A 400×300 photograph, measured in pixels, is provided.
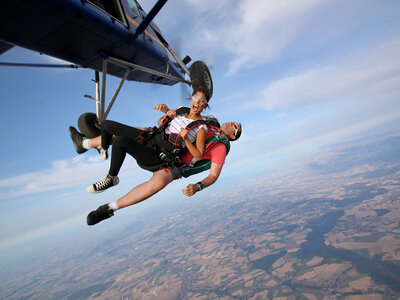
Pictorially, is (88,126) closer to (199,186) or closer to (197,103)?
(197,103)

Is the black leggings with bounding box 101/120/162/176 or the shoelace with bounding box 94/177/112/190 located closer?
the black leggings with bounding box 101/120/162/176

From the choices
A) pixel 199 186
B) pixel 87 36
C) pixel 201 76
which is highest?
pixel 87 36

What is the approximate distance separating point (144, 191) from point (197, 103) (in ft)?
4.51

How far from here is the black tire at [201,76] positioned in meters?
3.26

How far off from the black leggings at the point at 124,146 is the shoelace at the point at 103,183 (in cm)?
9

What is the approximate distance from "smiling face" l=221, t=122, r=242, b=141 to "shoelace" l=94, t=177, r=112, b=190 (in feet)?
5.94

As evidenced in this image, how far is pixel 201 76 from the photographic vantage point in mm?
3352

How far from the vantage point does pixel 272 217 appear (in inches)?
3332

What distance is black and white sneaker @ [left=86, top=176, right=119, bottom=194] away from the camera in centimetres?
240

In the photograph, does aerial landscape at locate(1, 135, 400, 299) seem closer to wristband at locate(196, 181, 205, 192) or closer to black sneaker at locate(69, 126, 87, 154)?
wristband at locate(196, 181, 205, 192)

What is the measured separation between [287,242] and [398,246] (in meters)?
24.3

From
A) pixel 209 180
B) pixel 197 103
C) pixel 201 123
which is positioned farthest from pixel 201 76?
pixel 209 180

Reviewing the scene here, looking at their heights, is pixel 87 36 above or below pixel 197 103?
above

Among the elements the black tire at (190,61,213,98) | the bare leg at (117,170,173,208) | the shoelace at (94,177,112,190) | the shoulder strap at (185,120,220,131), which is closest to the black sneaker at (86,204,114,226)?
the bare leg at (117,170,173,208)
